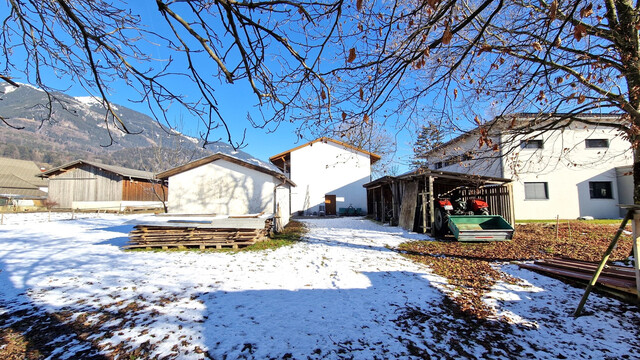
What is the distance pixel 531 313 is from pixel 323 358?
3581 millimetres

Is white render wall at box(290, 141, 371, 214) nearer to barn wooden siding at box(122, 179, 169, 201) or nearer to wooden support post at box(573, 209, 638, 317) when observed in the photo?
barn wooden siding at box(122, 179, 169, 201)

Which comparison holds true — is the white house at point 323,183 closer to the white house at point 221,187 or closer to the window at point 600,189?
the white house at point 221,187

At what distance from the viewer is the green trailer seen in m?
9.53

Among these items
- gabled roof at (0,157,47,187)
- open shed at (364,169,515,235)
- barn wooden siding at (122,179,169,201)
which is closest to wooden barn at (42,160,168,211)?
barn wooden siding at (122,179,169,201)

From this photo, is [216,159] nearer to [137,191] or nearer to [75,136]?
[137,191]

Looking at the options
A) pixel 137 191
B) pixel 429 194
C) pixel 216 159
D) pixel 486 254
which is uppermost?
pixel 216 159

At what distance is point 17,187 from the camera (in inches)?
1394

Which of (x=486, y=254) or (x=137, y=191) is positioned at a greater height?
(x=137, y=191)

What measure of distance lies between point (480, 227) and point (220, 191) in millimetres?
12839

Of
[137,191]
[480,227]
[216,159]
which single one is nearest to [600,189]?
[480,227]

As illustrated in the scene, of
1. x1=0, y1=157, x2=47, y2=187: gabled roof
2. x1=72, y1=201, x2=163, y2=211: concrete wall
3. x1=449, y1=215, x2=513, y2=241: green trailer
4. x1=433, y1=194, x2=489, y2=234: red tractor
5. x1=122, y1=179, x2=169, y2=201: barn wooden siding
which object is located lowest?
x1=449, y1=215, x2=513, y2=241: green trailer

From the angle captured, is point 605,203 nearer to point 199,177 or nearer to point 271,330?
point 271,330

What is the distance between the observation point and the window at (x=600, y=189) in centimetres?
1634

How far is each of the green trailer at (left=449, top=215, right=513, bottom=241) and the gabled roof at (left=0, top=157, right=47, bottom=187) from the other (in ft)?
181
